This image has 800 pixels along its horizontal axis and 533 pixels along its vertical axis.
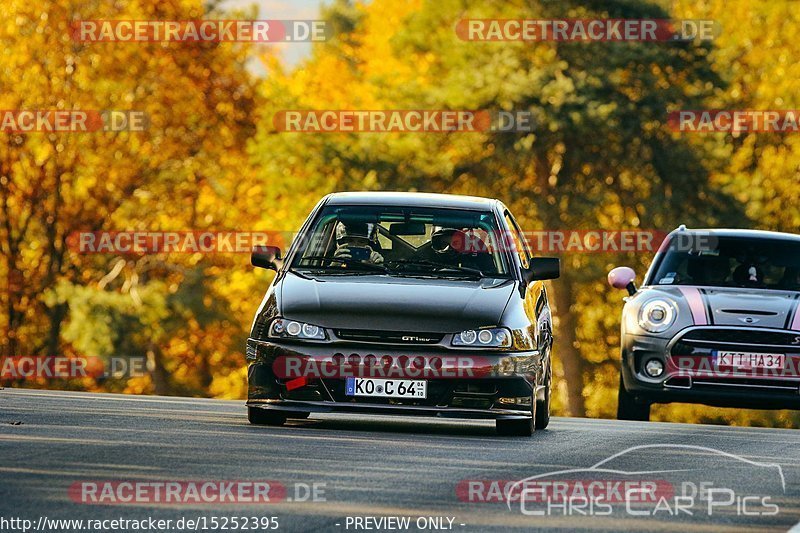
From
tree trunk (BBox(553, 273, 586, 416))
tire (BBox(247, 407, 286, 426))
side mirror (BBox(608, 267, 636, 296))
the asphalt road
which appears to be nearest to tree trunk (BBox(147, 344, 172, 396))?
tree trunk (BBox(553, 273, 586, 416))

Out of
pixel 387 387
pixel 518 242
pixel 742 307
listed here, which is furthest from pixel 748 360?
pixel 387 387

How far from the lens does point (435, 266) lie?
13.6 metres

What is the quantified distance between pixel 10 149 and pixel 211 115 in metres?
5.69

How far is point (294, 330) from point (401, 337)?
763mm

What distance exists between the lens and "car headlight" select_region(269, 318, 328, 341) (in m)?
12.5

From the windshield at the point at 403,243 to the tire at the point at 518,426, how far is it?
1151mm

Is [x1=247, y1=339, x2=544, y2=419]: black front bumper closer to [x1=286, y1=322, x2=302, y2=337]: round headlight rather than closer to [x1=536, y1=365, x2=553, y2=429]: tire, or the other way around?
[x1=286, y1=322, x2=302, y2=337]: round headlight

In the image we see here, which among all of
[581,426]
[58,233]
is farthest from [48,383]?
[581,426]

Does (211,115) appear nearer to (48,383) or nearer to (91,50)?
(91,50)

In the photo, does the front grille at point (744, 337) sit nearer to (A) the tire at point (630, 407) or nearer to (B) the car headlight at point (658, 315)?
(B) the car headlight at point (658, 315)

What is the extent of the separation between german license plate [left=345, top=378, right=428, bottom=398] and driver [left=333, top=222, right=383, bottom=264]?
146 centimetres

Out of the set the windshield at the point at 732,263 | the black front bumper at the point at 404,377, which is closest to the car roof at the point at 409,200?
the black front bumper at the point at 404,377

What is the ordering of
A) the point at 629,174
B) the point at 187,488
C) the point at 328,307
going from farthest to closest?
the point at 629,174, the point at 328,307, the point at 187,488

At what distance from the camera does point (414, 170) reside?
42.5 metres
